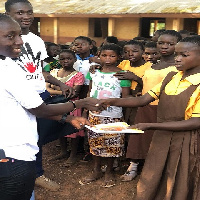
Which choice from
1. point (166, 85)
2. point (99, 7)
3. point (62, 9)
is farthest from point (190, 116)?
point (62, 9)

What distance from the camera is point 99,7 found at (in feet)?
40.7

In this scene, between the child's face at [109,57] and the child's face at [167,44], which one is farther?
the child's face at [109,57]

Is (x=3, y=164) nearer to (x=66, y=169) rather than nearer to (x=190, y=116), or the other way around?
(x=190, y=116)

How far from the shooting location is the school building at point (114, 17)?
1061cm

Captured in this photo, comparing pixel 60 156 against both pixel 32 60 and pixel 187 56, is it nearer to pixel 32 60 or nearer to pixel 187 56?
pixel 32 60

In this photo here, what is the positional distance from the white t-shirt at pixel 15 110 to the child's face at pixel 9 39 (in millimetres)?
77

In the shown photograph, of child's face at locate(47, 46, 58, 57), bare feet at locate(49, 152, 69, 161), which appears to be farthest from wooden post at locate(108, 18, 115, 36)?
bare feet at locate(49, 152, 69, 161)

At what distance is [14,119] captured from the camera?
6.15 ft

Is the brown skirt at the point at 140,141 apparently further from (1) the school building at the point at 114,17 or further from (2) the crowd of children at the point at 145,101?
(1) the school building at the point at 114,17

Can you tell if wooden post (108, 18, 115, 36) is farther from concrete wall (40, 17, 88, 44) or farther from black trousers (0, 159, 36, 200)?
black trousers (0, 159, 36, 200)

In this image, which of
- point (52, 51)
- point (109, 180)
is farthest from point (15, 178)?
point (52, 51)

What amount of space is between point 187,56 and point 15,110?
4.56 ft

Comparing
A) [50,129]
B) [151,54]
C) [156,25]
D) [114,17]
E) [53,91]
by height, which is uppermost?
[114,17]

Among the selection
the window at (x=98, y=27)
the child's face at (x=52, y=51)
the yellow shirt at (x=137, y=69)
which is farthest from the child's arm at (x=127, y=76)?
the window at (x=98, y=27)
